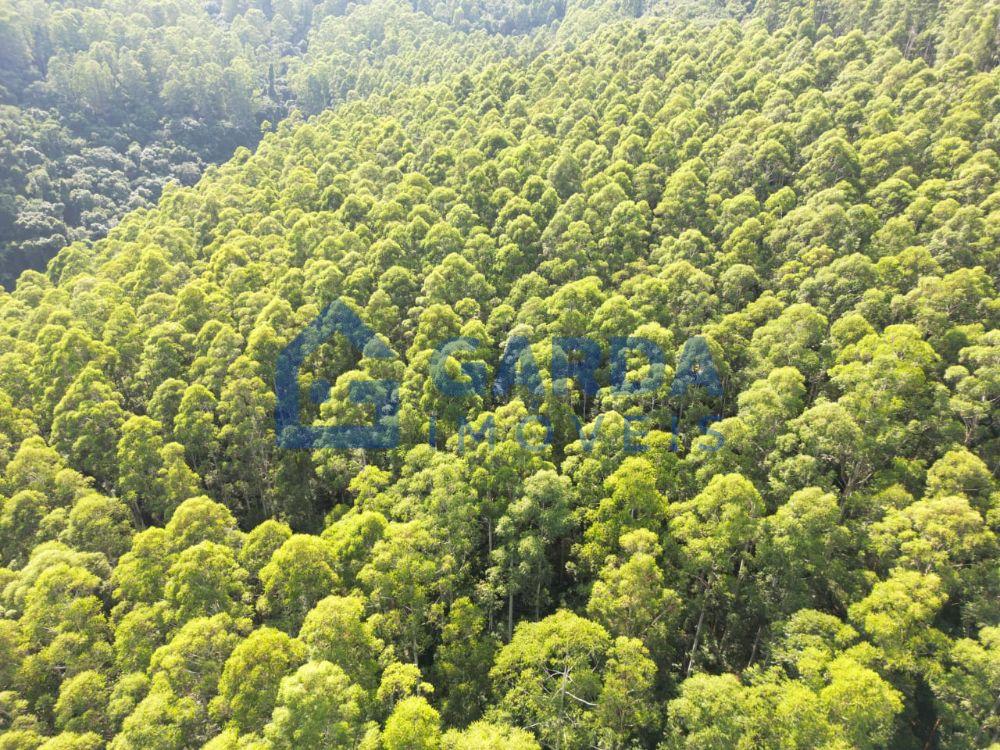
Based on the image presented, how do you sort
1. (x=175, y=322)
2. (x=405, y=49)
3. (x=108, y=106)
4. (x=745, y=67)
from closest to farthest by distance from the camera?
(x=175, y=322) < (x=745, y=67) < (x=108, y=106) < (x=405, y=49)

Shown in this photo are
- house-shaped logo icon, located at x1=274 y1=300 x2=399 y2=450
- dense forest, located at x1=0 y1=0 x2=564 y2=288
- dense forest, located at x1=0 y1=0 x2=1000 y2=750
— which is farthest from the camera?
dense forest, located at x1=0 y1=0 x2=564 y2=288

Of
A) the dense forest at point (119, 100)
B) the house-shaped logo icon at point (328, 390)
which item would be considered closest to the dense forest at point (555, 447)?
the house-shaped logo icon at point (328, 390)

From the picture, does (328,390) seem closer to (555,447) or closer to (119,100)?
(555,447)

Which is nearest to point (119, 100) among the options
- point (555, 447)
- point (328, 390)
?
point (328, 390)

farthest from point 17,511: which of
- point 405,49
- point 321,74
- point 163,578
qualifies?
point 405,49

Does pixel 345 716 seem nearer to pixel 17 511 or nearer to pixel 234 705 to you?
pixel 234 705

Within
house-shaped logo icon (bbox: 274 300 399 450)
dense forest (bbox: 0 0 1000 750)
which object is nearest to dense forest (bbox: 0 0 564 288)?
dense forest (bbox: 0 0 1000 750)

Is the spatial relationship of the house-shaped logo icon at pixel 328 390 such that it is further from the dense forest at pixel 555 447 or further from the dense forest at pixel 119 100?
the dense forest at pixel 119 100

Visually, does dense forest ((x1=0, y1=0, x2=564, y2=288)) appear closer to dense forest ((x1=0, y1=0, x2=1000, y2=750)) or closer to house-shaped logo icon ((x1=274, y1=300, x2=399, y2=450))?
dense forest ((x1=0, y1=0, x2=1000, y2=750))
